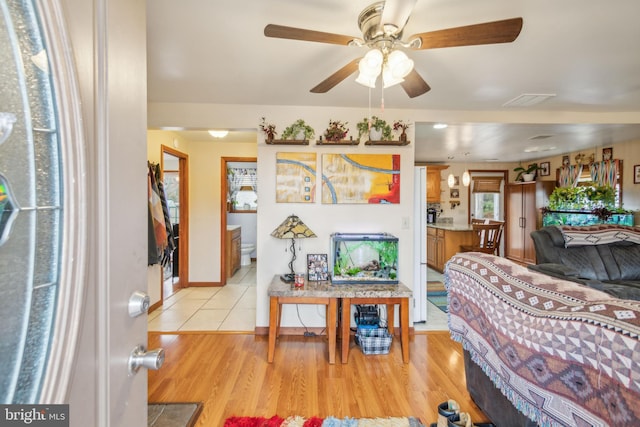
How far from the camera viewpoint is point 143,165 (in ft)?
2.63

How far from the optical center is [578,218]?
4746mm

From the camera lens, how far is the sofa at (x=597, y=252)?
3.31 m

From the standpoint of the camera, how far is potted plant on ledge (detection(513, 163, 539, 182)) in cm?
625

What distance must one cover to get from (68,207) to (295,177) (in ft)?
8.50

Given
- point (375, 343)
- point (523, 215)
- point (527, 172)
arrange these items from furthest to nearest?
1. point (527, 172)
2. point (523, 215)
3. point (375, 343)

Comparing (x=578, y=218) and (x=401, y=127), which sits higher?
(x=401, y=127)

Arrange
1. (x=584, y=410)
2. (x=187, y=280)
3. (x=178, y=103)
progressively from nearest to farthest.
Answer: (x=584, y=410), (x=178, y=103), (x=187, y=280)

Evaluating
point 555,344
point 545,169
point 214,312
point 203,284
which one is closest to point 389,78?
point 555,344

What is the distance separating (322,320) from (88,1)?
2973 mm

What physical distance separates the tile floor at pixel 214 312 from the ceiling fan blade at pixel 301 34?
2.75 meters

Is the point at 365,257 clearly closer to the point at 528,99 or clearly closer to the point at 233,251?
the point at 528,99

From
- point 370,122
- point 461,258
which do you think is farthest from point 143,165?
point 370,122

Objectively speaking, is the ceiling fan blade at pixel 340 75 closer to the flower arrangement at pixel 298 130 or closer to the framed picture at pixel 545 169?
the flower arrangement at pixel 298 130

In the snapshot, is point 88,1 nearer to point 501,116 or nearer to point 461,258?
point 461,258
